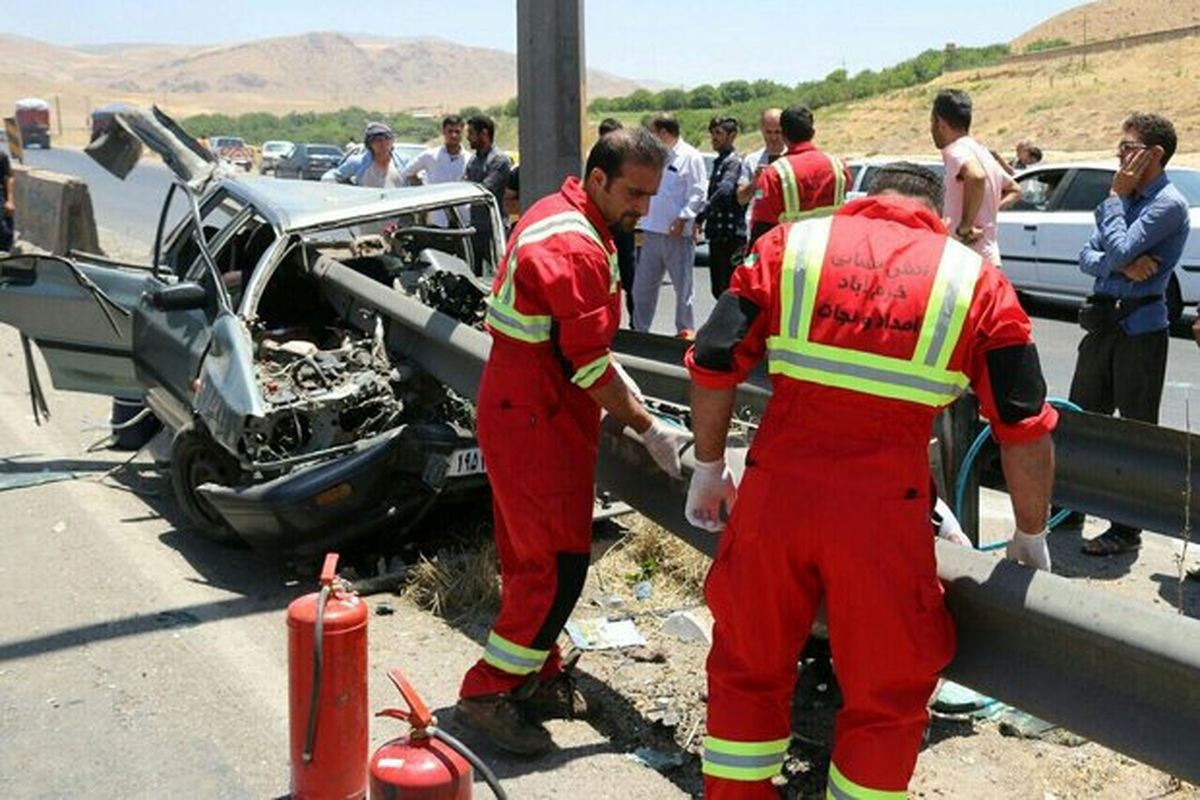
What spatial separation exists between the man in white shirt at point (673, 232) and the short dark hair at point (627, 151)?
635 cm

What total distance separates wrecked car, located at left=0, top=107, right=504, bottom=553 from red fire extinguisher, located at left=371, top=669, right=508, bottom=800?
2266mm

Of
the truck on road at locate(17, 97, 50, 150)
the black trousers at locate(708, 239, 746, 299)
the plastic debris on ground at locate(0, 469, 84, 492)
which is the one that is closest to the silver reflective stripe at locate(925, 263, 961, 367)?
the plastic debris on ground at locate(0, 469, 84, 492)

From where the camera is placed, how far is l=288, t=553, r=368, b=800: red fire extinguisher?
12.2 ft

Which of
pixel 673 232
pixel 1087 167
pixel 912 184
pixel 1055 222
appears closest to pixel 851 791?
pixel 912 184

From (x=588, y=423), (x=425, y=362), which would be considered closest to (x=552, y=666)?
(x=588, y=423)

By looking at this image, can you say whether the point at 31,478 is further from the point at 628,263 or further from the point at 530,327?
the point at 628,263

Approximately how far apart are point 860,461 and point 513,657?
1.64m

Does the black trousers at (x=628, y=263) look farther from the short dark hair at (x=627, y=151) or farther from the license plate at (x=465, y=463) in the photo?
the short dark hair at (x=627, y=151)

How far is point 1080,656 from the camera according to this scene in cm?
289

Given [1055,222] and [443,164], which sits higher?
[443,164]

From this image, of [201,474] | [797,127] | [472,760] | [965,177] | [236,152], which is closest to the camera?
[472,760]

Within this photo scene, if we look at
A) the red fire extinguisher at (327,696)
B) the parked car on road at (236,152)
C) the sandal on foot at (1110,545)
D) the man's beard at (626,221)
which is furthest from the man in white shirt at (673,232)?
the parked car on road at (236,152)

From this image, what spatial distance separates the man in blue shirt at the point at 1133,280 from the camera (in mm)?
5957

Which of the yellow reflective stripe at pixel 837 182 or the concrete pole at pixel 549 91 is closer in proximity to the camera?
the concrete pole at pixel 549 91
